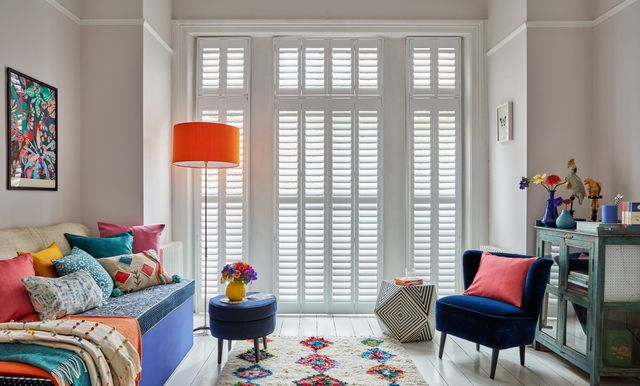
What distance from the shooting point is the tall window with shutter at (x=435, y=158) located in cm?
404

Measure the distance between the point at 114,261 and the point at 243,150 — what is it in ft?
5.49

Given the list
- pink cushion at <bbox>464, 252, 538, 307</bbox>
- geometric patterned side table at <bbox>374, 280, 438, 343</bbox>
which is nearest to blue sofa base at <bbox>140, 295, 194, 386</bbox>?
geometric patterned side table at <bbox>374, 280, 438, 343</bbox>

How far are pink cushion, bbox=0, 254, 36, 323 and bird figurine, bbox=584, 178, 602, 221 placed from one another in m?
3.62

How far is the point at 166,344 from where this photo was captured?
261 cm

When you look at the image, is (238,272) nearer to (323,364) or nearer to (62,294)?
(323,364)

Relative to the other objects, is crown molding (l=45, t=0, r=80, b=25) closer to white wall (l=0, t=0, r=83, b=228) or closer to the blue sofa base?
white wall (l=0, t=0, r=83, b=228)

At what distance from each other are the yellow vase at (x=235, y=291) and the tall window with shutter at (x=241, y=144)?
121cm

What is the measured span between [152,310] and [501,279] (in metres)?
2.27

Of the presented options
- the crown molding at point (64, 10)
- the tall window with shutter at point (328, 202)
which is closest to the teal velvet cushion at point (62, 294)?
the tall window with shutter at point (328, 202)

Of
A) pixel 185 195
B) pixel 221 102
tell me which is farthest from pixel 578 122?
pixel 185 195

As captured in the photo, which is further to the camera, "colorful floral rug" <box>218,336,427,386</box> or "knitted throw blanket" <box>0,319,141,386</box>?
"colorful floral rug" <box>218,336,427,386</box>

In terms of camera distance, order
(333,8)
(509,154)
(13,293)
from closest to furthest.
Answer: (13,293)
(509,154)
(333,8)

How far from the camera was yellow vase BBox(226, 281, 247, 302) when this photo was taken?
2.83 metres

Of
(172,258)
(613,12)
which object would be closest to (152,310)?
(172,258)
